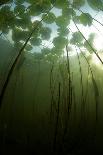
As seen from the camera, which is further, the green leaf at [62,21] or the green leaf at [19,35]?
the green leaf at [19,35]

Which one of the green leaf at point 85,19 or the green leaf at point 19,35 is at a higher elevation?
the green leaf at point 19,35

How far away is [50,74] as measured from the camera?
Answer: 1417 mm

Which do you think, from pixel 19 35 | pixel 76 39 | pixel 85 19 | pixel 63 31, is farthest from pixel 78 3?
pixel 19 35

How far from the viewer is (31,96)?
4348 mm

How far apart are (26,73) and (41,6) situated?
335 cm

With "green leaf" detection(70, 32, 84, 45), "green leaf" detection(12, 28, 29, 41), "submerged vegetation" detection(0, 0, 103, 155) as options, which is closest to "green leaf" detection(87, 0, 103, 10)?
"submerged vegetation" detection(0, 0, 103, 155)

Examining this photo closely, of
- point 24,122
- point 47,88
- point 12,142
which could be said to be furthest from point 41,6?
point 47,88

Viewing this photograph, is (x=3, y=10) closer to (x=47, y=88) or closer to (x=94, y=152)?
(x=94, y=152)

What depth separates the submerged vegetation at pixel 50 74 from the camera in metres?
1.02

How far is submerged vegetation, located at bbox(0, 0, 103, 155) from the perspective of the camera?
3.35ft

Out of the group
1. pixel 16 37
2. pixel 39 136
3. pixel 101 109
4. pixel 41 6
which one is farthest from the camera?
pixel 101 109

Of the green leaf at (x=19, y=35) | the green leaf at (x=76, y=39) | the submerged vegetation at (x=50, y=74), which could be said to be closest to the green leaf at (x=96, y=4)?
the submerged vegetation at (x=50, y=74)

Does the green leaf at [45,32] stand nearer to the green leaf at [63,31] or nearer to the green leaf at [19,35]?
the green leaf at [19,35]

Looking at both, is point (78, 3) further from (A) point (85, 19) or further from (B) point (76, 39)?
(B) point (76, 39)
